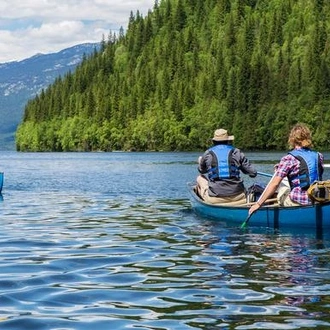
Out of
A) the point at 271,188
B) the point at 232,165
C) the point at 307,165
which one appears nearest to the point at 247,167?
the point at 232,165

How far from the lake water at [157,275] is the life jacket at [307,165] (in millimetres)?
1400

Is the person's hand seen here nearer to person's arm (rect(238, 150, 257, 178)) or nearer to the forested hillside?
person's arm (rect(238, 150, 257, 178))

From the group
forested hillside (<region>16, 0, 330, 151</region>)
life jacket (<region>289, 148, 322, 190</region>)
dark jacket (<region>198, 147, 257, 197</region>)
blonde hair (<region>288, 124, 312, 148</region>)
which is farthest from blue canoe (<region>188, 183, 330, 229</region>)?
forested hillside (<region>16, 0, 330, 151</region>)

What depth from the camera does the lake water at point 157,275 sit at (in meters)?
9.66

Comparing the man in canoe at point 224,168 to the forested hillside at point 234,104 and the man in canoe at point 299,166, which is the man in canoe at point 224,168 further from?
the forested hillside at point 234,104

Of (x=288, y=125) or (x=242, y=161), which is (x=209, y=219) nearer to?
(x=242, y=161)

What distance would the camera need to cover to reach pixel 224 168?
20.4m

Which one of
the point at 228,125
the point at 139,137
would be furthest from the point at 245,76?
the point at 139,137

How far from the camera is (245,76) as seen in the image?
575 feet

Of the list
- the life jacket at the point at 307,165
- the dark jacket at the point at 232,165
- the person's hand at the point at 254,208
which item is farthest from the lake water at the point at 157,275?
the life jacket at the point at 307,165

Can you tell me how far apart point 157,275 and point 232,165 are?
8103 mm

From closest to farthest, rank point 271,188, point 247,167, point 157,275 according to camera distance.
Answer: point 157,275 → point 271,188 → point 247,167

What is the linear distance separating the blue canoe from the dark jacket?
0.54 metres

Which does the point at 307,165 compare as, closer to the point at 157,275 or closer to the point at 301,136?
the point at 301,136
